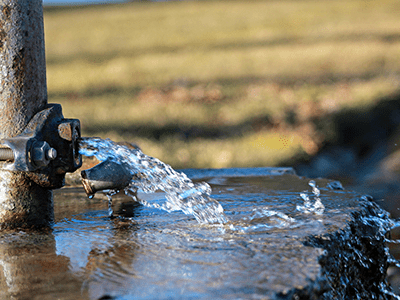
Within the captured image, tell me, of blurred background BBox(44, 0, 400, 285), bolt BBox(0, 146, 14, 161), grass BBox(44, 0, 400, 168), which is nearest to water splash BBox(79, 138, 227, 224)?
bolt BBox(0, 146, 14, 161)

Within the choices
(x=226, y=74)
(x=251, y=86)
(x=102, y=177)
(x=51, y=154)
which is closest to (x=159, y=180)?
(x=102, y=177)

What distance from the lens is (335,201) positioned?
2100 mm

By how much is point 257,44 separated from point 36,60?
8.07 m

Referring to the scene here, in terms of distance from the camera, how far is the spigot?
1963 mm

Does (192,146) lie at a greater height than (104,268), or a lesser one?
lesser

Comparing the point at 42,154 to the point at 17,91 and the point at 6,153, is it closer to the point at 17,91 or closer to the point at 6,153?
the point at 6,153

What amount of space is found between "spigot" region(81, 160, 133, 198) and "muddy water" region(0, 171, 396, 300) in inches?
5.9

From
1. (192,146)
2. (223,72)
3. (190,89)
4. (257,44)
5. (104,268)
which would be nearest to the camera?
(104,268)

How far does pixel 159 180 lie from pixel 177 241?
1.91ft

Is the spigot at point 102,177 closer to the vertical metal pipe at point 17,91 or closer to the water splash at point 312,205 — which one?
the vertical metal pipe at point 17,91

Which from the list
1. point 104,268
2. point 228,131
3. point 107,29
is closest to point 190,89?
point 228,131

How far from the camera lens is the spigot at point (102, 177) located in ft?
6.44

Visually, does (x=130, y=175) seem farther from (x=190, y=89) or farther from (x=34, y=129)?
(x=190, y=89)

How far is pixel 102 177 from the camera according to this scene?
1963 millimetres
